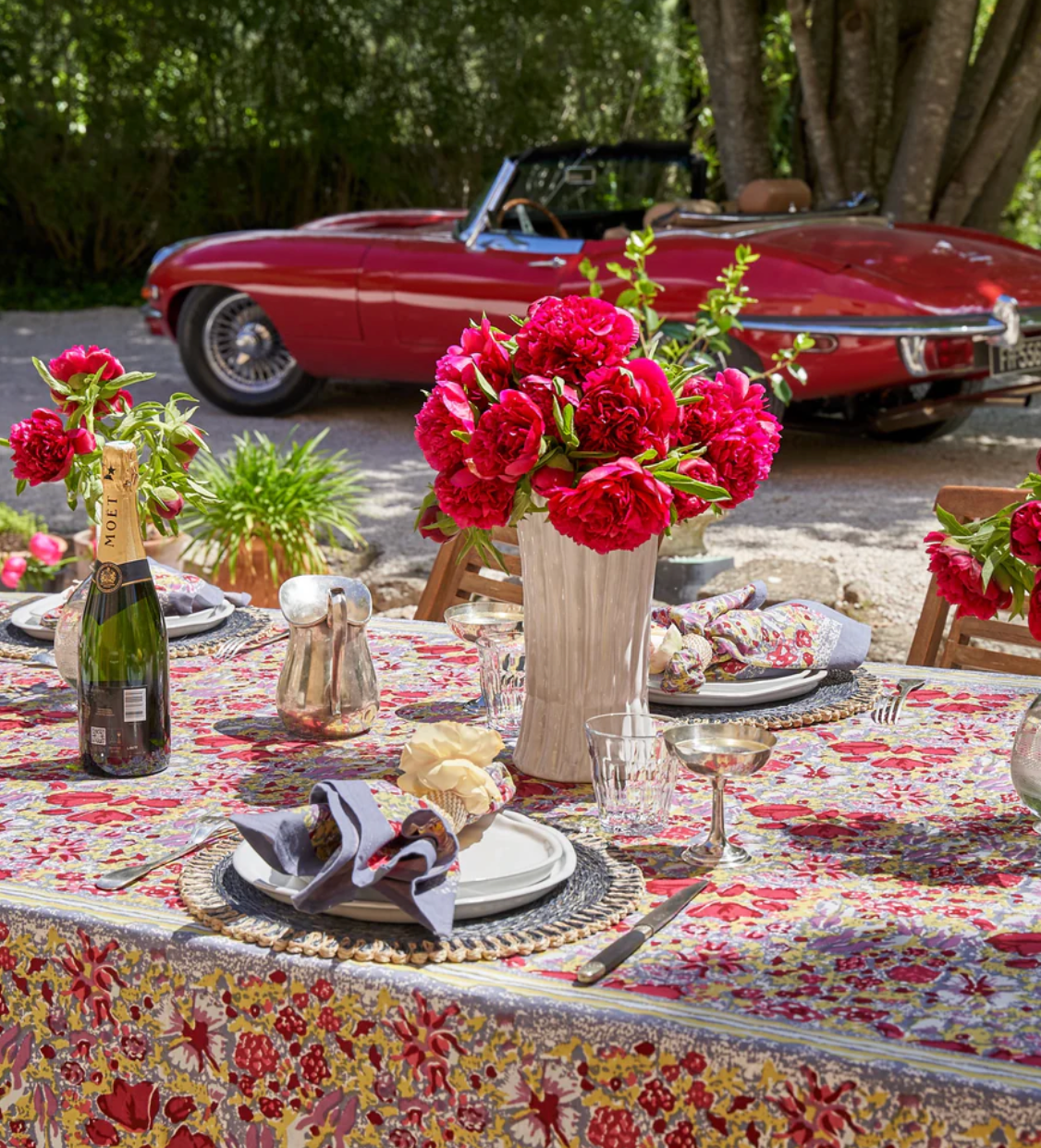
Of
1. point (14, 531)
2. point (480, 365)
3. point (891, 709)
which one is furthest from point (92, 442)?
point (14, 531)

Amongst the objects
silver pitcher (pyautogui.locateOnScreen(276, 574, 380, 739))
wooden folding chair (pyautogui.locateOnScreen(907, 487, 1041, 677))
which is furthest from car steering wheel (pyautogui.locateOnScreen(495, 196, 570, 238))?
silver pitcher (pyautogui.locateOnScreen(276, 574, 380, 739))

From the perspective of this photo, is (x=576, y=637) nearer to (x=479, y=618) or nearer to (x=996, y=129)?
(x=479, y=618)

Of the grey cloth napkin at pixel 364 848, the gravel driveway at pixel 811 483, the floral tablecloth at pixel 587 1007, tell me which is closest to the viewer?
the floral tablecloth at pixel 587 1007

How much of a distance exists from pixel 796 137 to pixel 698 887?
935cm

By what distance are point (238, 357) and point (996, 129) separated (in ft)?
16.2

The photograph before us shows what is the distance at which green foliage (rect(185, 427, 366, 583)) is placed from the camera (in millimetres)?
5094

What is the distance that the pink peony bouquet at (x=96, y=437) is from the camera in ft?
7.47

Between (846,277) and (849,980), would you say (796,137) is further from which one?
(849,980)

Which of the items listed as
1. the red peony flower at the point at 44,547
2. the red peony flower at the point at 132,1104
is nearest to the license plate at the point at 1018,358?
the red peony flower at the point at 44,547

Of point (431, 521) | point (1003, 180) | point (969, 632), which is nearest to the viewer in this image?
point (431, 521)

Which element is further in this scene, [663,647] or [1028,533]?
[663,647]

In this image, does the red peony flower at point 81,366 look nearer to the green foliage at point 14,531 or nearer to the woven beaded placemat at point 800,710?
the woven beaded placemat at point 800,710

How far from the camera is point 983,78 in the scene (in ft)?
30.9

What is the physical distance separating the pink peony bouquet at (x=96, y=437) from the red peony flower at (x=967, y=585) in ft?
3.84
